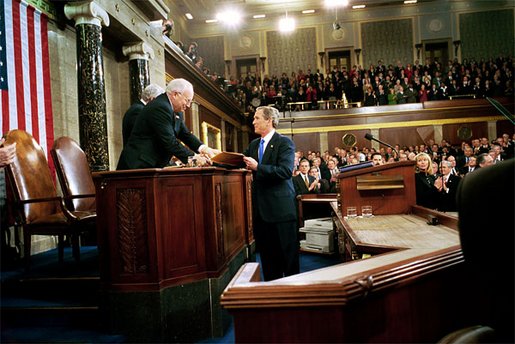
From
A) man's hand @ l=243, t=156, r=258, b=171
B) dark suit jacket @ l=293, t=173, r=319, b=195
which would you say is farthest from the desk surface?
dark suit jacket @ l=293, t=173, r=319, b=195

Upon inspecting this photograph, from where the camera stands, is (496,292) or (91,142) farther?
(91,142)

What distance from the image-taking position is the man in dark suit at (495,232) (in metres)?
0.72

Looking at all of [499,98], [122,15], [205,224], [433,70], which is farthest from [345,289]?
[433,70]

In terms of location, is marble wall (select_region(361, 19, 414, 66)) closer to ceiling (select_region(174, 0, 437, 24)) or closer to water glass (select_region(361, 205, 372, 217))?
ceiling (select_region(174, 0, 437, 24))

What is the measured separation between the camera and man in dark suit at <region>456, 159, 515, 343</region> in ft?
2.38

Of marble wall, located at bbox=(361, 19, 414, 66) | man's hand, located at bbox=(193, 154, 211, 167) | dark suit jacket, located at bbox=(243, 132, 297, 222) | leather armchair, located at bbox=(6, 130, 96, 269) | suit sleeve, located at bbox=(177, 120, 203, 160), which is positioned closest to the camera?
dark suit jacket, located at bbox=(243, 132, 297, 222)

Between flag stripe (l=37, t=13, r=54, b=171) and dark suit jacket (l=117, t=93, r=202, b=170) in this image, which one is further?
flag stripe (l=37, t=13, r=54, b=171)

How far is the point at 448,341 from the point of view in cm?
107

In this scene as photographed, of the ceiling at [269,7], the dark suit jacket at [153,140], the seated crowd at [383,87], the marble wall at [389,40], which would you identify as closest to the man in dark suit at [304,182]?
the dark suit jacket at [153,140]

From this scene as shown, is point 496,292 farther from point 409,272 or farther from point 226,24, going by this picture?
point 226,24

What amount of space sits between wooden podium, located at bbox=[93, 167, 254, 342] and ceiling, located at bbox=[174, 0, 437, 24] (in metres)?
16.0

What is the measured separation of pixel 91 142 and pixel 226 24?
15206mm

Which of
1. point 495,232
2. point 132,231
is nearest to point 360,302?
point 495,232

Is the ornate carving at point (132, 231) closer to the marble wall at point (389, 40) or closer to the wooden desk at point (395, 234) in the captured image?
the wooden desk at point (395, 234)
